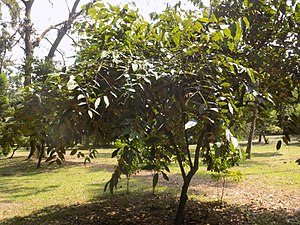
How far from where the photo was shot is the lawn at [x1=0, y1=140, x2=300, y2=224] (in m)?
5.75

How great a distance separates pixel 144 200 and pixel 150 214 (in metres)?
1.36

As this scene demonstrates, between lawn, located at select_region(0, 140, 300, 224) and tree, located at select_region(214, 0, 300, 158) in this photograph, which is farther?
lawn, located at select_region(0, 140, 300, 224)

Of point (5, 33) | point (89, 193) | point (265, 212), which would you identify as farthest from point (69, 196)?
point (5, 33)

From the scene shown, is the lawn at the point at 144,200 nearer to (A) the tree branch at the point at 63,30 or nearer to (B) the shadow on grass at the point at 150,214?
(B) the shadow on grass at the point at 150,214

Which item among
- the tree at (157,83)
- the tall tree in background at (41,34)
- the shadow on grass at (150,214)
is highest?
→ the tall tree in background at (41,34)

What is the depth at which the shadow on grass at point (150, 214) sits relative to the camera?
5.48 meters

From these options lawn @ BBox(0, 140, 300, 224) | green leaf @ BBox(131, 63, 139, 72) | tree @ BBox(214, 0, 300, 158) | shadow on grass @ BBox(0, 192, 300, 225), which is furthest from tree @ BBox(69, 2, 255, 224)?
lawn @ BBox(0, 140, 300, 224)

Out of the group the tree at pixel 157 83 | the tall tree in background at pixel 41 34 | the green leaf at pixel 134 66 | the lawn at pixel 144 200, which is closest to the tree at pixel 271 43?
the tree at pixel 157 83

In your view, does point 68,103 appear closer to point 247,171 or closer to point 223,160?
point 223,160

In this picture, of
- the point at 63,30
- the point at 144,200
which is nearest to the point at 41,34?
the point at 63,30

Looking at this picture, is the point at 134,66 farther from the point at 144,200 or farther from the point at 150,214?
the point at 144,200

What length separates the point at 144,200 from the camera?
722cm

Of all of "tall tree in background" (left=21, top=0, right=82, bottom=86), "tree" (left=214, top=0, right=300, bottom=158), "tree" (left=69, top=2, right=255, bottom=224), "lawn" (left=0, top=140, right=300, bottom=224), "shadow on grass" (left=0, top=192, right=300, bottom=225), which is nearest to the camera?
"tree" (left=69, top=2, right=255, bottom=224)

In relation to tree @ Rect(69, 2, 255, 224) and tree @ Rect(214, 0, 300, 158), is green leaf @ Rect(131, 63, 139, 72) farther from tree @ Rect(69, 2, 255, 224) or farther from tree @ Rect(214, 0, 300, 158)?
tree @ Rect(214, 0, 300, 158)
